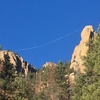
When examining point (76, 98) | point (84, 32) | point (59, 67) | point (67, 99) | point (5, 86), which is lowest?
point (76, 98)

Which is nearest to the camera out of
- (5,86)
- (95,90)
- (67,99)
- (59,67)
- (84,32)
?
(95,90)

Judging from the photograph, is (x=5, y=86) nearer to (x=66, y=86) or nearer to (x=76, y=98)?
(x=76, y=98)

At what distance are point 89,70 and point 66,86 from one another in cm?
2622

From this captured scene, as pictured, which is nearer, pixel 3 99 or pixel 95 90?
pixel 95 90

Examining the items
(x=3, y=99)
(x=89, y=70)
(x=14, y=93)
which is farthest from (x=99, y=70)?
(x=14, y=93)

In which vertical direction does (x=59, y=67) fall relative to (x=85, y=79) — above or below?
above

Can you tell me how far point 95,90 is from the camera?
3434 cm

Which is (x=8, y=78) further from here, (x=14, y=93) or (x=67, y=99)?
(x=67, y=99)

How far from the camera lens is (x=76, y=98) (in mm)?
51062

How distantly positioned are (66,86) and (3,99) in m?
25.9

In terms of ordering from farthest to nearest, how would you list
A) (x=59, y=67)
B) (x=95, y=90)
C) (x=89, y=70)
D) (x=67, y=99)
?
(x=59, y=67) < (x=67, y=99) < (x=89, y=70) < (x=95, y=90)

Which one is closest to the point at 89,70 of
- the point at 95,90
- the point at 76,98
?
the point at 76,98

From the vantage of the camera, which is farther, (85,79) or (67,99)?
(67,99)

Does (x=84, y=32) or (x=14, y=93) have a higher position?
(x=84, y=32)
